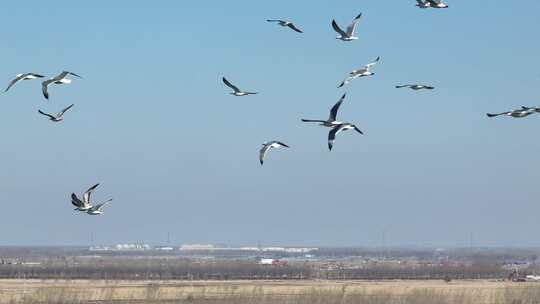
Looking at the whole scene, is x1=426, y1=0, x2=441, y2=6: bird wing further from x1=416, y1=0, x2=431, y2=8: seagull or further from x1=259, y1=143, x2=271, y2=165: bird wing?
x1=259, y1=143, x2=271, y2=165: bird wing

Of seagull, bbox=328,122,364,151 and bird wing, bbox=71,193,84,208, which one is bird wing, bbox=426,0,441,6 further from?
bird wing, bbox=71,193,84,208

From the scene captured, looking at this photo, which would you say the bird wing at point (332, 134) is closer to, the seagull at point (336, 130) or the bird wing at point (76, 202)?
the seagull at point (336, 130)

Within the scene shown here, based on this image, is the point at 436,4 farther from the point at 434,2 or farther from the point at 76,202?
the point at 76,202

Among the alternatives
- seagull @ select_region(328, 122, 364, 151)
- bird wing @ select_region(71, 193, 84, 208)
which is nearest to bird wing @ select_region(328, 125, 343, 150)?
seagull @ select_region(328, 122, 364, 151)

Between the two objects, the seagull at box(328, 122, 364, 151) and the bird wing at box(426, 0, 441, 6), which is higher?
the bird wing at box(426, 0, 441, 6)

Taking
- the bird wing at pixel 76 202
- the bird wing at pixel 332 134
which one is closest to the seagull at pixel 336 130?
the bird wing at pixel 332 134

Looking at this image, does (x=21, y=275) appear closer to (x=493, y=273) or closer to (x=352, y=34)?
(x=493, y=273)

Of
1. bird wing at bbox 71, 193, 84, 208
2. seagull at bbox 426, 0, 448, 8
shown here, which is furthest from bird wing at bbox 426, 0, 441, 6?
bird wing at bbox 71, 193, 84, 208

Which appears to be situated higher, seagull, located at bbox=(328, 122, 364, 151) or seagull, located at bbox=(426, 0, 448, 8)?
seagull, located at bbox=(426, 0, 448, 8)

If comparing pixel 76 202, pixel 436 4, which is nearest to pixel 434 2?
pixel 436 4

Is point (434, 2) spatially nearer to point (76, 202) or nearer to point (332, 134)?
point (332, 134)

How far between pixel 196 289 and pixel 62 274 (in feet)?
131

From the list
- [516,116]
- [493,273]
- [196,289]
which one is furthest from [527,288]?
[493,273]

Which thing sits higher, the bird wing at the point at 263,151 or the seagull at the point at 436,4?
the seagull at the point at 436,4
